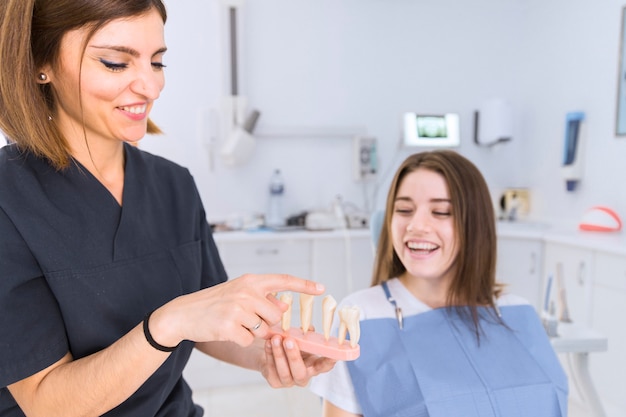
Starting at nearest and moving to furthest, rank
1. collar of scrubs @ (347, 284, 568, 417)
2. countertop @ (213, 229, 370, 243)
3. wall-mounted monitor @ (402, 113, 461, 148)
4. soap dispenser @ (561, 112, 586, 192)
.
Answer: collar of scrubs @ (347, 284, 568, 417) → countertop @ (213, 229, 370, 243) → soap dispenser @ (561, 112, 586, 192) → wall-mounted monitor @ (402, 113, 461, 148)

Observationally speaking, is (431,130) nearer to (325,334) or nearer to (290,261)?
(290,261)

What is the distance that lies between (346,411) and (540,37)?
320 centimetres

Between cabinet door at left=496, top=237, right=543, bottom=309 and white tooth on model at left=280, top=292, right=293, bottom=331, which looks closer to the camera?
white tooth on model at left=280, top=292, right=293, bottom=331

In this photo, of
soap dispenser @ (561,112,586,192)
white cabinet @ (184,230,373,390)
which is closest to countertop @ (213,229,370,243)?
white cabinet @ (184,230,373,390)

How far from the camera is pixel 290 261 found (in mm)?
2779

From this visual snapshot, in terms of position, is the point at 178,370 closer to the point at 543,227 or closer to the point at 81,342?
the point at 81,342

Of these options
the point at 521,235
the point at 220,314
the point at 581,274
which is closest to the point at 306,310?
the point at 220,314

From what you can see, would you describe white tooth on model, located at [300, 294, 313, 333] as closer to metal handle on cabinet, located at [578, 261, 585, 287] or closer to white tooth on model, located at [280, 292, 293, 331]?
white tooth on model, located at [280, 292, 293, 331]

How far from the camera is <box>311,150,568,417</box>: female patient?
3.65ft

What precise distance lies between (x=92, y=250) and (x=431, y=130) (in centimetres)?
282

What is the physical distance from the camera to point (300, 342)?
792 mm

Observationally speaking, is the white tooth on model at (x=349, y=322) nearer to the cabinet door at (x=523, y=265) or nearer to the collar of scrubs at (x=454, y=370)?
the collar of scrubs at (x=454, y=370)

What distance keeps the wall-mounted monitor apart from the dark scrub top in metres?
2.46

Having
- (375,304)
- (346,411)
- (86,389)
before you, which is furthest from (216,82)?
(86,389)
